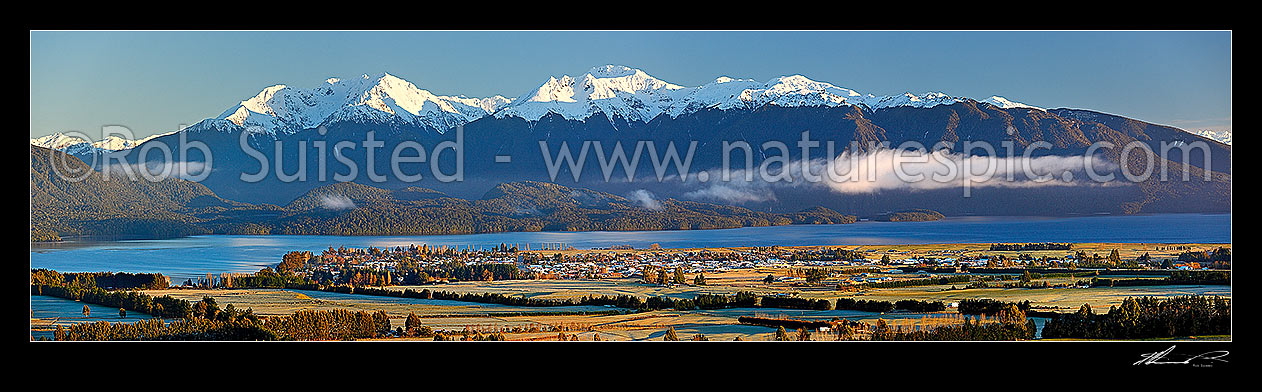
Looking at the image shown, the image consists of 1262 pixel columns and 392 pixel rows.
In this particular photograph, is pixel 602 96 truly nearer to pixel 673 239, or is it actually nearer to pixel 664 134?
pixel 664 134

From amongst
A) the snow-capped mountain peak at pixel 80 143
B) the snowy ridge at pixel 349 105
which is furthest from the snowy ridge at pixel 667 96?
the snow-capped mountain peak at pixel 80 143

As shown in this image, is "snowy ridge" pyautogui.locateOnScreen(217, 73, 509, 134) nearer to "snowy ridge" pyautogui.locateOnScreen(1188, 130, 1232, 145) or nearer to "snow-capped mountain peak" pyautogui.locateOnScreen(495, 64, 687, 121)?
"snow-capped mountain peak" pyautogui.locateOnScreen(495, 64, 687, 121)

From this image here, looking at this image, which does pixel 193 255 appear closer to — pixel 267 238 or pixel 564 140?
pixel 267 238

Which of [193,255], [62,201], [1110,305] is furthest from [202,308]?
[1110,305]

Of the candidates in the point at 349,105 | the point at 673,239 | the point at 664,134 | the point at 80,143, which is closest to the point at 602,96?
the point at 664,134

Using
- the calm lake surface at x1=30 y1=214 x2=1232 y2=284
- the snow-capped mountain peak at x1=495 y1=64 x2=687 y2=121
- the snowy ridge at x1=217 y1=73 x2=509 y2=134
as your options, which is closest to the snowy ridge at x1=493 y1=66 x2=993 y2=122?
the snow-capped mountain peak at x1=495 y1=64 x2=687 y2=121

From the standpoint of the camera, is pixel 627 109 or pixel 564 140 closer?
pixel 627 109
